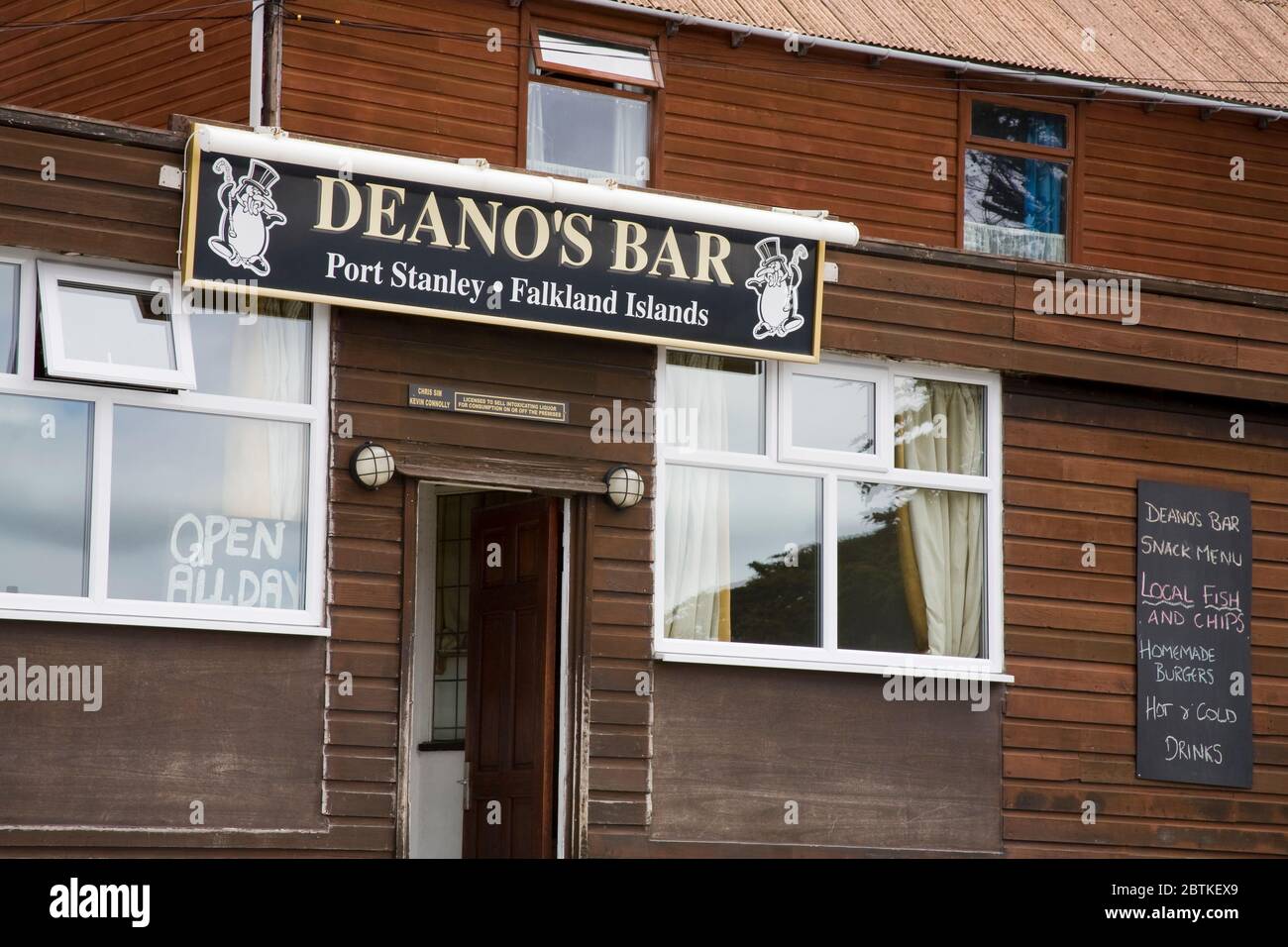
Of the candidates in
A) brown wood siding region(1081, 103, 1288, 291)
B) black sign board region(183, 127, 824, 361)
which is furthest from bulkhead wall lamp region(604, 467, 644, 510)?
brown wood siding region(1081, 103, 1288, 291)

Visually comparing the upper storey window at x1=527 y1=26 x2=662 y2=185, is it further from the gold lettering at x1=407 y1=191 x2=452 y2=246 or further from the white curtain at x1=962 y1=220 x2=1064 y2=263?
the white curtain at x1=962 y1=220 x2=1064 y2=263

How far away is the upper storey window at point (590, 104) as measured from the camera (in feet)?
40.6

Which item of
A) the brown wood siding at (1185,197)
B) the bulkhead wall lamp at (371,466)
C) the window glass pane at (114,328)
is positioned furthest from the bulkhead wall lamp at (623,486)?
the brown wood siding at (1185,197)

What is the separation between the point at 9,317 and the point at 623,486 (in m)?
3.55

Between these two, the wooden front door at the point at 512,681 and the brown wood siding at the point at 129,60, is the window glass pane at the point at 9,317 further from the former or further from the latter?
the wooden front door at the point at 512,681

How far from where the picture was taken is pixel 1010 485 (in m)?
12.6

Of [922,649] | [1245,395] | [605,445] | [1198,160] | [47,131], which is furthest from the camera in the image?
[1198,160]

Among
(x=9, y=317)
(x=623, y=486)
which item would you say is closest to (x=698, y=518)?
(x=623, y=486)

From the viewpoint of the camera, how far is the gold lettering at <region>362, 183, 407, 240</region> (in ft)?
34.9

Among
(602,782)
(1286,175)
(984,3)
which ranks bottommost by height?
(602,782)

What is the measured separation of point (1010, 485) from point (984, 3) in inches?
165

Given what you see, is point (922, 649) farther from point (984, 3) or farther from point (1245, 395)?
point (984, 3)

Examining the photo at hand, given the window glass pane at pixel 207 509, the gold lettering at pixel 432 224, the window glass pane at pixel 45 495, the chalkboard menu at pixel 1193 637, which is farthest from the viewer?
the chalkboard menu at pixel 1193 637

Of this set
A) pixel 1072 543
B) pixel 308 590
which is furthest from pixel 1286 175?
pixel 308 590
